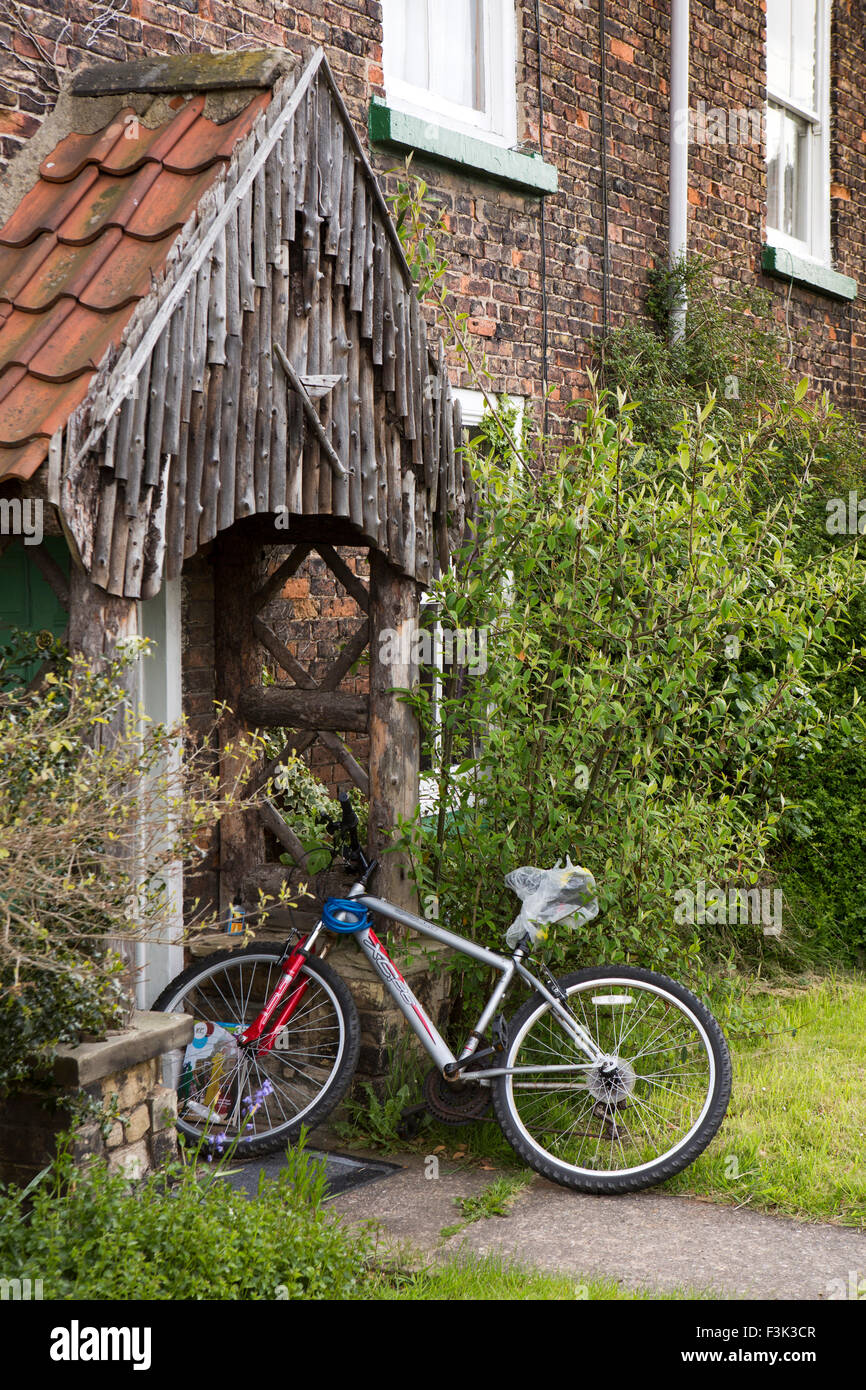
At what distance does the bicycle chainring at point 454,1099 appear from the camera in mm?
4797

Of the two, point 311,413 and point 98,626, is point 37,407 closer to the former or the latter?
point 98,626

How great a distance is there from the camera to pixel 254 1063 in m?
4.96

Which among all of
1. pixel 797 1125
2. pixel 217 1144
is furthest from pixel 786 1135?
pixel 217 1144

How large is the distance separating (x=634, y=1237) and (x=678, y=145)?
6762mm

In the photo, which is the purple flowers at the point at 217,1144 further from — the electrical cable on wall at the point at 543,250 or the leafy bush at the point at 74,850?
the electrical cable on wall at the point at 543,250

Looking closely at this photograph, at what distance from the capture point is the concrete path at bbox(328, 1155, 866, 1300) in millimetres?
3904

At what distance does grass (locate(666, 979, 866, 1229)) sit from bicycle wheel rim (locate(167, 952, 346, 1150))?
4.50 feet

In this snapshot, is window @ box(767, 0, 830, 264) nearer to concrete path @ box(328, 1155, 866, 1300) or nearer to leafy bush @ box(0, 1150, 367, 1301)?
concrete path @ box(328, 1155, 866, 1300)

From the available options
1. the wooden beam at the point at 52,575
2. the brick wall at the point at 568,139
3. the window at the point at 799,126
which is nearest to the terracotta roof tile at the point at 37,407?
the wooden beam at the point at 52,575

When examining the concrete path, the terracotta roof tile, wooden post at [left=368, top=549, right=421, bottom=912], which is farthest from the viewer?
wooden post at [left=368, top=549, right=421, bottom=912]

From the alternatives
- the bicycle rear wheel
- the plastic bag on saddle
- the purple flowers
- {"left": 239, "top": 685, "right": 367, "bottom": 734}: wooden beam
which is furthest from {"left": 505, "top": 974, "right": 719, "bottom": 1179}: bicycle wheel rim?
{"left": 239, "top": 685, "right": 367, "bottom": 734}: wooden beam

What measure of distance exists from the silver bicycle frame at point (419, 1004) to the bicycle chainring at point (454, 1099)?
102mm

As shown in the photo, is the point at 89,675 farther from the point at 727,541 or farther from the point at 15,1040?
the point at 727,541

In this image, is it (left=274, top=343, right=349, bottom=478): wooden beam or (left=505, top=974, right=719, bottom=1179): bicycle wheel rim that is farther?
(left=505, top=974, right=719, bottom=1179): bicycle wheel rim
